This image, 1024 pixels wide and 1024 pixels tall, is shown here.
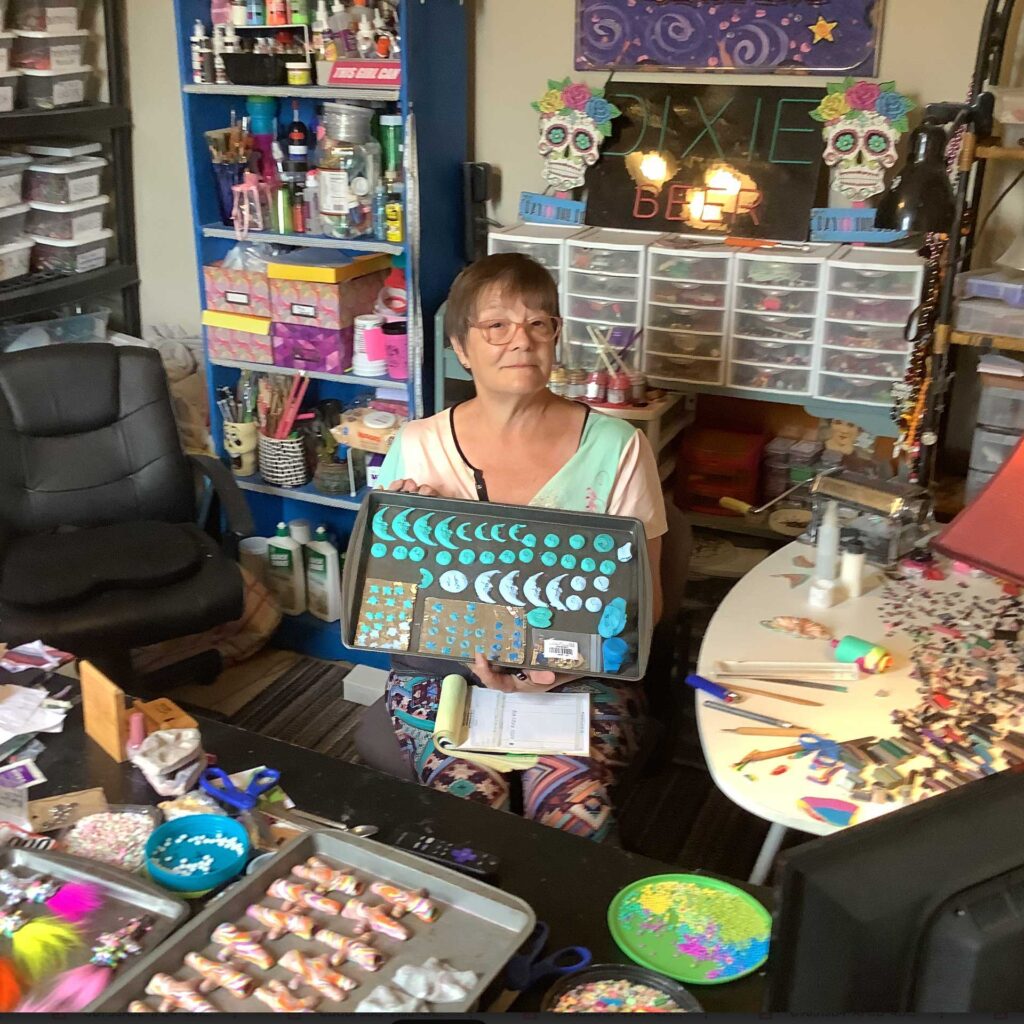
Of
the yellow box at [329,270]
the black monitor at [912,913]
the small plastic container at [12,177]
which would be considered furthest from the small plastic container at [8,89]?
the black monitor at [912,913]

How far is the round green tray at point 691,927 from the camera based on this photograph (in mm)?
1152

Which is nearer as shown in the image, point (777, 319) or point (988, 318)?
point (988, 318)

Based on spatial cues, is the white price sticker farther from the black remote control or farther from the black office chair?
the black office chair

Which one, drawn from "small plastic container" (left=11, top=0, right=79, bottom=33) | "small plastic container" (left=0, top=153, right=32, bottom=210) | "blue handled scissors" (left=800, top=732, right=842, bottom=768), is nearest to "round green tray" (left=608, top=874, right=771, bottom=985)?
"blue handled scissors" (left=800, top=732, right=842, bottom=768)

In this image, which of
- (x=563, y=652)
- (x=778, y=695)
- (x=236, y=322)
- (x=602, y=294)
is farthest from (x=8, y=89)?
(x=778, y=695)

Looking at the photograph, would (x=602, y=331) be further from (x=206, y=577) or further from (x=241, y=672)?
(x=241, y=672)

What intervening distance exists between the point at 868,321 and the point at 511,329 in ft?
3.15

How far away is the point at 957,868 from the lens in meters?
0.65

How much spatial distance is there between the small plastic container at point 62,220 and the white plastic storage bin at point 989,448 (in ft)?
7.90

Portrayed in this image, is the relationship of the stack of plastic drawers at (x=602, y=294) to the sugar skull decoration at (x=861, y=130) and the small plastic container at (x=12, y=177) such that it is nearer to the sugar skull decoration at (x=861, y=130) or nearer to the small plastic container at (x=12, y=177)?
the sugar skull decoration at (x=861, y=130)

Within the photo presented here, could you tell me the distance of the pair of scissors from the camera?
1118 millimetres

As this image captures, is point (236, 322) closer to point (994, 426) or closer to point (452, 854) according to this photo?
point (994, 426)

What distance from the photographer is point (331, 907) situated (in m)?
1.16

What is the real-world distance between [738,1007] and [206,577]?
67.8 inches
